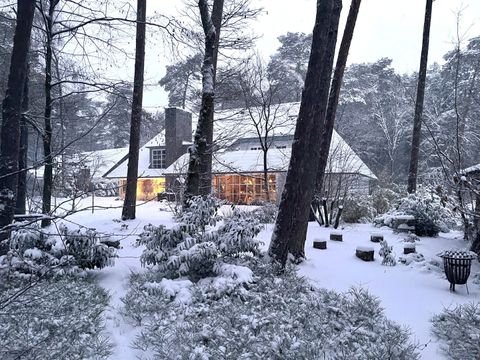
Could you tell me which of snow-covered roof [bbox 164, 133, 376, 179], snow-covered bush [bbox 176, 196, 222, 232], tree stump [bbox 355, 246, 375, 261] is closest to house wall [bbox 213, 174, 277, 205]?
snow-covered roof [bbox 164, 133, 376, 179]

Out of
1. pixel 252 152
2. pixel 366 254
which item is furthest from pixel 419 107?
pixel 252 152

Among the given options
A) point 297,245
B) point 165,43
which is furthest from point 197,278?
point 165,43

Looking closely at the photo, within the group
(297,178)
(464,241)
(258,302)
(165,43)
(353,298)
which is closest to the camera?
(258,302)

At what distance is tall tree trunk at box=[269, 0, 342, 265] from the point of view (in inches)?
224

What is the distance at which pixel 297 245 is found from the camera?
6.04 meters

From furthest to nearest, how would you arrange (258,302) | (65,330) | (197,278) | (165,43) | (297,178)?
(165,43) < (297,178) < (197,278) < (258,302) < (65,330)

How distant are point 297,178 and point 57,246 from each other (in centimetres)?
369

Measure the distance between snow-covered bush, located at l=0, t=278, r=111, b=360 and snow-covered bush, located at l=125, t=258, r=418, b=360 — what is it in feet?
1.26

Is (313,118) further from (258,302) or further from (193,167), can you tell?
(258,302)

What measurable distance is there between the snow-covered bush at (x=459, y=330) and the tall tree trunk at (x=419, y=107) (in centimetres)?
837

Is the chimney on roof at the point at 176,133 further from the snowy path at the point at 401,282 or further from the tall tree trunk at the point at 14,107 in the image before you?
the tall tree trunk at the point at 14,107

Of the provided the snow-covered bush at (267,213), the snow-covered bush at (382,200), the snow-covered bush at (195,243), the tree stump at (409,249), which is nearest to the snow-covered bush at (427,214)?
the tree stump at (409,249)

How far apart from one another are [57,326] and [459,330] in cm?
402

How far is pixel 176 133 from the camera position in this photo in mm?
25297
